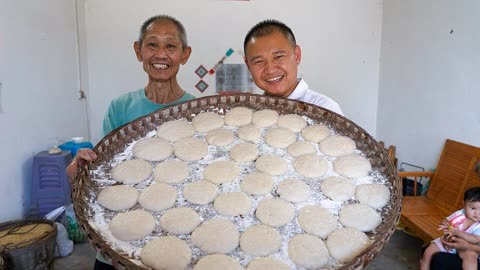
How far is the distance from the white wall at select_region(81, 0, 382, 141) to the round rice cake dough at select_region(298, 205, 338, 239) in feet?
9.51

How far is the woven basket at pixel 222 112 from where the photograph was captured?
2.95 feet

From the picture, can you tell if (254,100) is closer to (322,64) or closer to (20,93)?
(20,93)

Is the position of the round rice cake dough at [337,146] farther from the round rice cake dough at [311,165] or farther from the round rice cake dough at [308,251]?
the round rice cake dough at [308,251]

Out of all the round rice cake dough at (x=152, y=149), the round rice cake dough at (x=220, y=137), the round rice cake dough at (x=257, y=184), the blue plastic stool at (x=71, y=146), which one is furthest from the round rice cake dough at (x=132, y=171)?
the blue plastic stool at (x=71, y=146)

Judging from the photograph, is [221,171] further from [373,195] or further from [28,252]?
[28,252]

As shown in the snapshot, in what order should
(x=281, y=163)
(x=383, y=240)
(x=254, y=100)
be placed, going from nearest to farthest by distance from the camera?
(x=383, y=240)
(x=281, y=163)
(x=254, y=100)

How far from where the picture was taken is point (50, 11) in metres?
3.08

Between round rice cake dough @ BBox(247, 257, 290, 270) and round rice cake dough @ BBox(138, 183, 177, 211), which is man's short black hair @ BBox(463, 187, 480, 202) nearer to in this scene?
round rice cake dough @ BBox(247, 257, 290, 270)

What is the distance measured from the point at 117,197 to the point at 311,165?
2.27ft

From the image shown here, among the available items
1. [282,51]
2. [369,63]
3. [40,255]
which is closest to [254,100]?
[282,51]

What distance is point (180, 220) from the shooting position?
41.4 inches

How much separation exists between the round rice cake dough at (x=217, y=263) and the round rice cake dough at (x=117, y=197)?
0.34 meters

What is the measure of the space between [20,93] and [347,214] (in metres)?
2.76

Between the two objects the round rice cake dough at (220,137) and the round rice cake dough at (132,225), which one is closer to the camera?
the round rice cake dough at (132,225)
